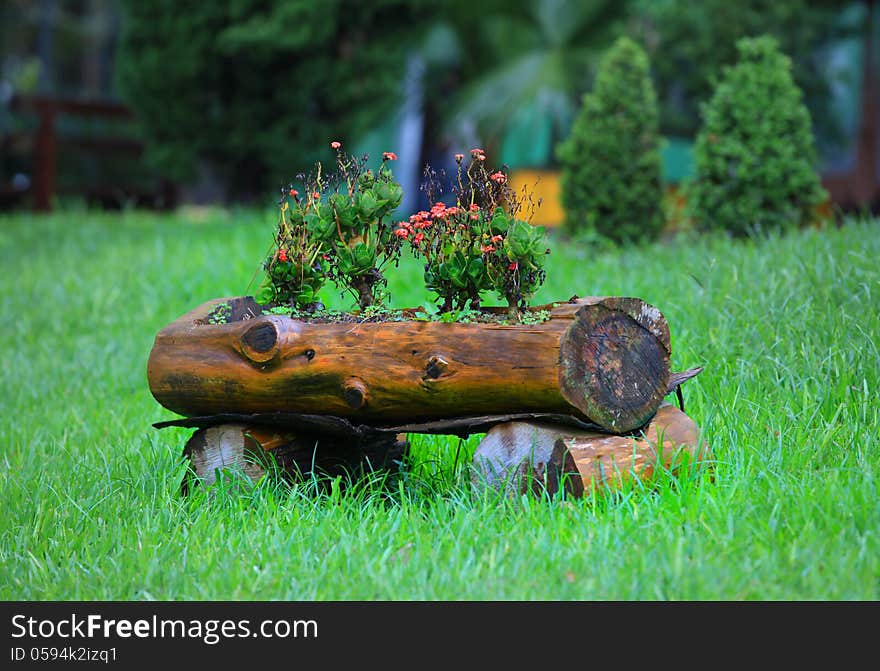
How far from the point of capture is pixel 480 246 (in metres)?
4.10

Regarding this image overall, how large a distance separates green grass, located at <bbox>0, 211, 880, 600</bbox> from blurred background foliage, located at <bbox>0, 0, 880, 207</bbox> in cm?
540

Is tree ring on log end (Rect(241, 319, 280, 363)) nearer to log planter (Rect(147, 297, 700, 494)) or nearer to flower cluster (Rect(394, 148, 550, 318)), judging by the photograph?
log planter (Rect(147, 297, 700, 494))

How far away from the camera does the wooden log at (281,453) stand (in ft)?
Result: 14.1

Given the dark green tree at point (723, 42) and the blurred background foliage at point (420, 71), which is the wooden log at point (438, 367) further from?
the dark green tree at point (723, 42)

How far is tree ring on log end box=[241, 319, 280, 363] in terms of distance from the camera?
4051 millimetres

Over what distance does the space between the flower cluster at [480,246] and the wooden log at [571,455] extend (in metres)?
0.47

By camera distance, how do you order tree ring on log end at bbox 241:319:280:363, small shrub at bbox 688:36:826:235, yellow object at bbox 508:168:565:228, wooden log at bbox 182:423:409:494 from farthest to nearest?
yellow object at bbox 508:168:565:228
small shrub at bbox 688:36:826:235
wooden log at bbox 182:423:409:494
tree ring on log end at bbox 241:319:280:363

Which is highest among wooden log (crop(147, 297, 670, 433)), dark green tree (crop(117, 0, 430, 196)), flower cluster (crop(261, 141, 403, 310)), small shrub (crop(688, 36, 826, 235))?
dark green tree (crop(117, 0, 430, 196))

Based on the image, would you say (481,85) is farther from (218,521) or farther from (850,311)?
(218,521)

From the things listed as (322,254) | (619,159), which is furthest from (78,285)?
(322,254)

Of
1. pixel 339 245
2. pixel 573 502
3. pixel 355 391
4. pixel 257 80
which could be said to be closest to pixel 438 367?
pixel 355 391

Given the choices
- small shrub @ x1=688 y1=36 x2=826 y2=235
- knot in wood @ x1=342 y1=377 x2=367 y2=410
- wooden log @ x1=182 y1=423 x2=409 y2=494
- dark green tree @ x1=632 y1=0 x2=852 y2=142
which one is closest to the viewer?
knot in wood @ x1=342 y1=377 x2=367 y2=410

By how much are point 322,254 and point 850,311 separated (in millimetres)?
2666

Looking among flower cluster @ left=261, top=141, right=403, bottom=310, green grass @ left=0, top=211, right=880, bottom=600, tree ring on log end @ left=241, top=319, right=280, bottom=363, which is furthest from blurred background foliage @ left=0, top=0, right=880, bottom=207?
tree ring on log end @ left=241, top=319, right=280, bottom=363
